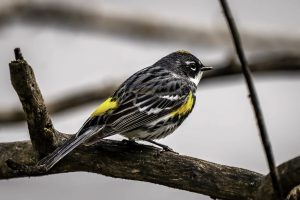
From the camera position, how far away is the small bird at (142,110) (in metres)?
4.20

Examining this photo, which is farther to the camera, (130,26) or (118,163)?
(130,26)

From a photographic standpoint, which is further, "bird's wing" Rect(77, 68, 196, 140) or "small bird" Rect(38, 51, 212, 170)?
"bird's wing" Rect(77, 68, 196, 140)

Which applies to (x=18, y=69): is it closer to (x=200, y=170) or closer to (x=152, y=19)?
(x=200, y=170)

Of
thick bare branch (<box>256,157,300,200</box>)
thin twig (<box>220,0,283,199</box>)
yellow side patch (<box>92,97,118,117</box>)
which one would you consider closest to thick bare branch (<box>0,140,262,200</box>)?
yellow side patch (<box>92,97,118,117</box>)

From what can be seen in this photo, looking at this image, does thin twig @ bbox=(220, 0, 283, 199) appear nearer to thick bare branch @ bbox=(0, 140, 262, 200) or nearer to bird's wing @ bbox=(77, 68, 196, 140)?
thick bare branch @ bbox=(0, 140, 262, 200)

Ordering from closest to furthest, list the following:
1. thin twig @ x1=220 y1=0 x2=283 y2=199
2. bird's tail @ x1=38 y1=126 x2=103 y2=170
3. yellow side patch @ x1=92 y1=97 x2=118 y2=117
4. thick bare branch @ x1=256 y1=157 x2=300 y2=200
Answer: thin twig @ x1=220 y1=0 x2=283 y2=199
thick bare branch @ x1=256 y1=157 x2=300 y2=200
bird's tail @ x1=38 y1=126 x2=103 y2=170
yellow side patch @ x1=92 y1=97 x2=118 y2=117

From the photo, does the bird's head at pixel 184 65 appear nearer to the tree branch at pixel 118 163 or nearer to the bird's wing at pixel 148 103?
the bird's wing at pixel 148 103

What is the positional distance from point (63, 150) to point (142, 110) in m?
0.79

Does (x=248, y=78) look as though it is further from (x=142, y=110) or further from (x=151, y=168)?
(x=142, y=110)

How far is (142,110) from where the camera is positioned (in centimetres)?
461

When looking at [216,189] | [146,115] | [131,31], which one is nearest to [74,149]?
[146,115]

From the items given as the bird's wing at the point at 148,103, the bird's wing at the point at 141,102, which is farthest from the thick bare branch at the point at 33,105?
the bird's wing at the point at 148,103

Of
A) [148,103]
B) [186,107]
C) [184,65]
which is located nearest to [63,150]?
[148,103]

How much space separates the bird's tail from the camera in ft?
13.0
